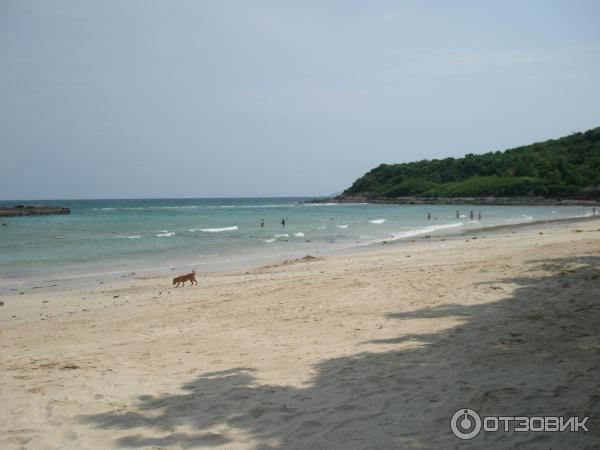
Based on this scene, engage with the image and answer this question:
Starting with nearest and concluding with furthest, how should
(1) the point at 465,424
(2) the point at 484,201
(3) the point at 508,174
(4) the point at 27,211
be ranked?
(1) the point at 465,424 → (4) the point at 27,211 → (2) the point at 484,201 → (3) the point at 508,174

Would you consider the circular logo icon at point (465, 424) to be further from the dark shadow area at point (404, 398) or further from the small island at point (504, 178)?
the small island at point (504, 178)

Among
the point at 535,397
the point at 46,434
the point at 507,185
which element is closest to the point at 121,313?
the point at 46,434

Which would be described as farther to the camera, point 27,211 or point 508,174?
point 508,174

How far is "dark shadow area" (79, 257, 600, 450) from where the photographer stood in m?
4.29

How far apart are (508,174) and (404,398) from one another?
407ft

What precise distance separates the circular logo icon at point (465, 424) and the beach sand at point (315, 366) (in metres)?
0.09

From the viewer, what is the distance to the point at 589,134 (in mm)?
119312

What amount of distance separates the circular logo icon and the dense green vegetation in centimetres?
9704

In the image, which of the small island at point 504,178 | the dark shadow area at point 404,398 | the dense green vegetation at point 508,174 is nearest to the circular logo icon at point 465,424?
the dark shadow area at point 404,398

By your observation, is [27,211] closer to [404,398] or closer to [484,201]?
[484,201]

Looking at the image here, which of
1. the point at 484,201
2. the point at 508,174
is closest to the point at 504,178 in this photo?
the point at 508,174

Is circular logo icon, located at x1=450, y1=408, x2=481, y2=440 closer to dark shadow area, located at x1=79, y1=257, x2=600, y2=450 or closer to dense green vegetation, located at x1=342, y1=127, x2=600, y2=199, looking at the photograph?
dark shadow area, located at x1=79, y1=257, x2=600, y2=450

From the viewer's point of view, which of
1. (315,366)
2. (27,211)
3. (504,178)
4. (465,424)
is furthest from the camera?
(504,178)

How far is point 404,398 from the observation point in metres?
5.02
